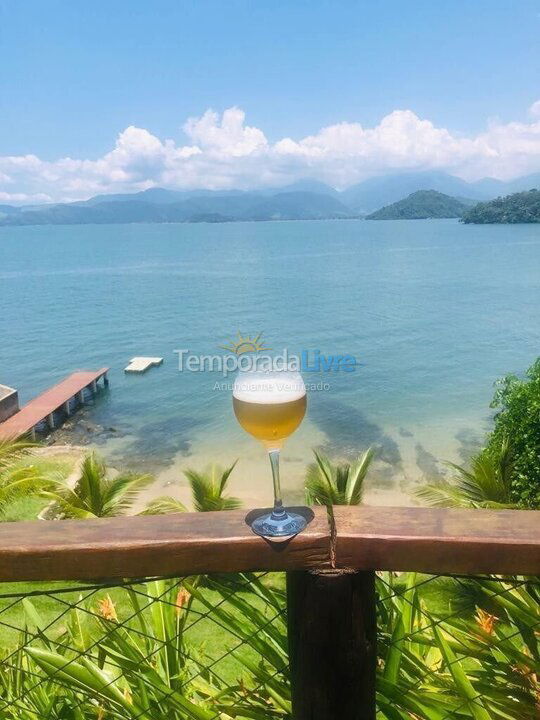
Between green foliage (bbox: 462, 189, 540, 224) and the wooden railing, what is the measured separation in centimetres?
17007

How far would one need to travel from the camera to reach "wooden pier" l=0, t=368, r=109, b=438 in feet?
74.1

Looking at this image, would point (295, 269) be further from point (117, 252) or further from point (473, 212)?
point (473, 212)

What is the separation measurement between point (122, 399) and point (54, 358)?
1288 cm

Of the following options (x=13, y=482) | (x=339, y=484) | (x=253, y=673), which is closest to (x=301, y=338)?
(x=13, y=482)

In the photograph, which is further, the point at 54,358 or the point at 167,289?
the point at 167,289

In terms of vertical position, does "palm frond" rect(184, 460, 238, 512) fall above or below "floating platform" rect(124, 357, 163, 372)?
above

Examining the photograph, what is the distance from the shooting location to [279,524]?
4.13ft

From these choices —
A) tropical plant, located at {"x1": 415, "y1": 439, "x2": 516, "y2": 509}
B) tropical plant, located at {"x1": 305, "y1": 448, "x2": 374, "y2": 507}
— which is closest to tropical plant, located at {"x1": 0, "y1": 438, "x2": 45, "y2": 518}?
tropical plant, located at {"x1": 305, "y1": 448, "x2": 374, "y2": 507}

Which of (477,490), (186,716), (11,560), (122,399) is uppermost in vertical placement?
(11,560)

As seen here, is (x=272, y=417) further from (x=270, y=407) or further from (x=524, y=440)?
(x=524, y=440)

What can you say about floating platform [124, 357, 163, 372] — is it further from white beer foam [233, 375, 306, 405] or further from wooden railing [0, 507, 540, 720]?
wooden railing [0, 507, 540, 720]

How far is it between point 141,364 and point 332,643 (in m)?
36.4

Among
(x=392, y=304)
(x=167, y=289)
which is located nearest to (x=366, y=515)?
(x=392, y=304)

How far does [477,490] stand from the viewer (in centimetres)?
989
